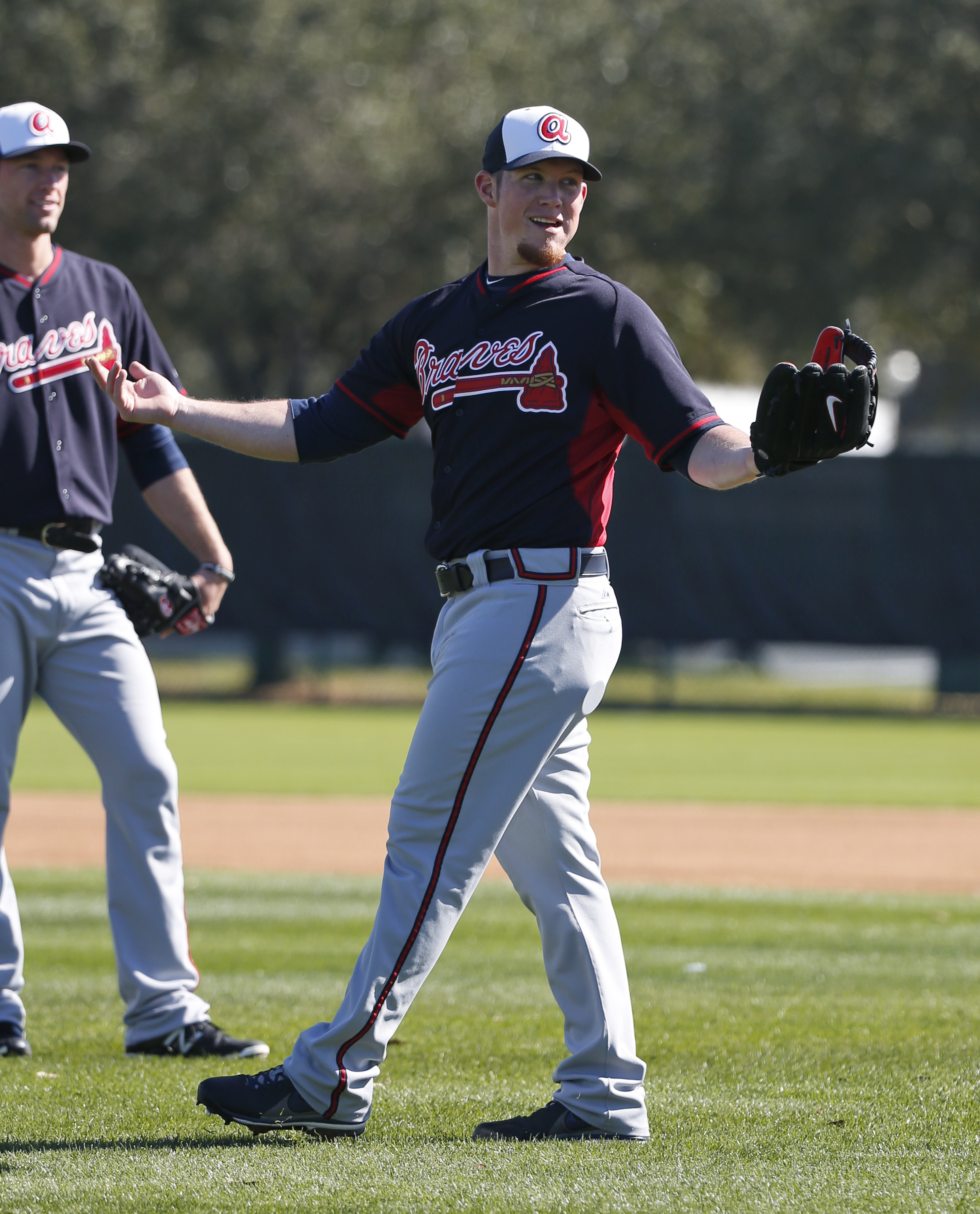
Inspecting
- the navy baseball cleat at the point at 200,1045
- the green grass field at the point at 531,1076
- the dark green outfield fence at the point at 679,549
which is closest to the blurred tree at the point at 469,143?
the dark green outfield fence at the point at 679,549

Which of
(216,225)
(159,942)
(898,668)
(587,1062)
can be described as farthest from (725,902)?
(898,668)

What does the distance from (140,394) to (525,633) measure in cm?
106

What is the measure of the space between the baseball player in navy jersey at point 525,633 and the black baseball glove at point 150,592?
139cm

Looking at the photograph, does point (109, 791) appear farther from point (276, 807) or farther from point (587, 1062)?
point (276, 807)

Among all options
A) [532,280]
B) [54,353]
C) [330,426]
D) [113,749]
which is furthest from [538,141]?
[113,749]

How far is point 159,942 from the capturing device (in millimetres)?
4684

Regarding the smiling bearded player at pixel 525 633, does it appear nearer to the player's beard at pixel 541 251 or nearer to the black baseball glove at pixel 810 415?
the player's beard at pixel 541 251

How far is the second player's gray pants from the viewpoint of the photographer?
15.2 ft

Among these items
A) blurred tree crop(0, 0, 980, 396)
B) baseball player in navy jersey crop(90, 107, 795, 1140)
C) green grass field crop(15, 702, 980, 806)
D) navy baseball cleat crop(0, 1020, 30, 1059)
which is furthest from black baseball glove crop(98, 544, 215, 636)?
blurred tree crop(0, 0, 980, 396)

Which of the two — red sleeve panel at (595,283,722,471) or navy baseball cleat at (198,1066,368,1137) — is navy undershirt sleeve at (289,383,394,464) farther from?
navy baseball cleat at (198,1066,368,1137)

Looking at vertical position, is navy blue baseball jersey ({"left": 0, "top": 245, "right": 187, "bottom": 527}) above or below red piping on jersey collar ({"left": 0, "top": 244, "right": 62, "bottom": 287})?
below

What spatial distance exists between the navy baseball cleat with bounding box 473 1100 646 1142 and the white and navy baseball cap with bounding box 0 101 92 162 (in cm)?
275

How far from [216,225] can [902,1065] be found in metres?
20.7

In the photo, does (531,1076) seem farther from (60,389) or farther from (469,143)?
(469,143)
